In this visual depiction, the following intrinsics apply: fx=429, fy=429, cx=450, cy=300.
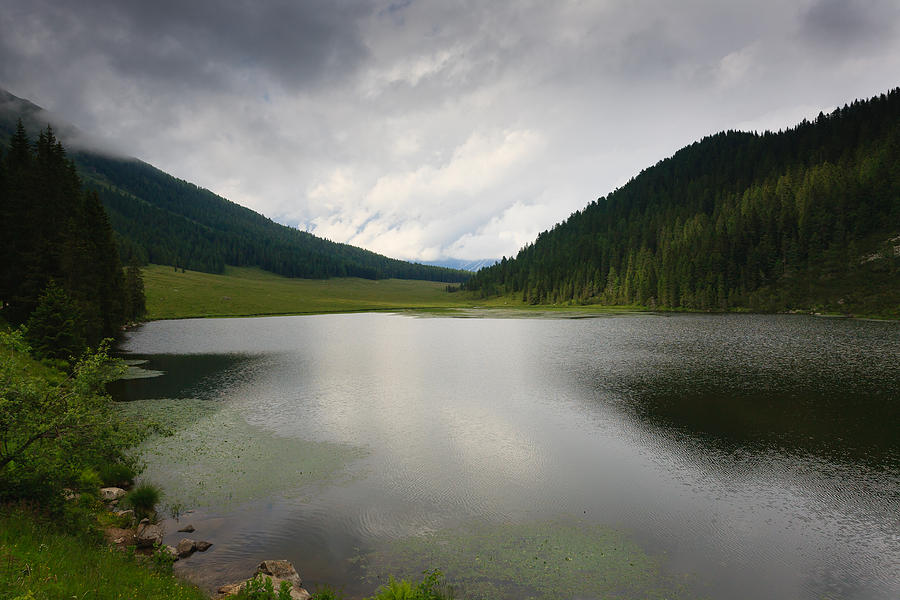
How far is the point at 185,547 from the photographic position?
1605cm

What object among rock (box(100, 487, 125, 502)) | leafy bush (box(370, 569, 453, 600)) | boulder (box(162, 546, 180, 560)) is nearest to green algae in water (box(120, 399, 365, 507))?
rock (box(100, 487, 125, 502))

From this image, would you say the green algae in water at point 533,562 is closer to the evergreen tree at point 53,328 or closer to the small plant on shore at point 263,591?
the small plant on shore at point 263,591

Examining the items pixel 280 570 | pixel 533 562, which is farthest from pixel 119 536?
pixel 533 562

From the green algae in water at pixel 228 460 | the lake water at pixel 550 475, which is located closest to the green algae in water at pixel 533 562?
the lake water at pixel 550 475

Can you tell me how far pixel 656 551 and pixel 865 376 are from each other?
142 ft

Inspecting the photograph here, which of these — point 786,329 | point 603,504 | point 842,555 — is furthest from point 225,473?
point 786,329

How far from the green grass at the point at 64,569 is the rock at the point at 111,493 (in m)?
6.83

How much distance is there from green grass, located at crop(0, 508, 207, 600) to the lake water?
267 cm

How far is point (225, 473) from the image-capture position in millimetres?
23719

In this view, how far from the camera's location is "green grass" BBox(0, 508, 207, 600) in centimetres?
938

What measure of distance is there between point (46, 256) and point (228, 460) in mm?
44625

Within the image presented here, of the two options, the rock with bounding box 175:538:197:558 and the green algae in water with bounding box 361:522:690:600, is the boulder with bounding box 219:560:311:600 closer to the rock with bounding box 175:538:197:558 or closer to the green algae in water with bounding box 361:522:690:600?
the green algae in water with bounding box 361:522:690:600

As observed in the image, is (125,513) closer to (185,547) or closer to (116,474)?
(185,547)

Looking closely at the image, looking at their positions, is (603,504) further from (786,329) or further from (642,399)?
(786,329)
